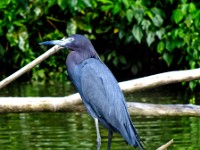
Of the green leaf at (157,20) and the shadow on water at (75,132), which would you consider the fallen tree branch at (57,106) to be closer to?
the shadow on water at (75,132)

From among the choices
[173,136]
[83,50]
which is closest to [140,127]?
[173,136]

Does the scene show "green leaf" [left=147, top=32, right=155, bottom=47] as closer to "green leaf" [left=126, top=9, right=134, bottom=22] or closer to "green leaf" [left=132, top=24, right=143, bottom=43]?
"green leaf" [left=132, top=24, right=143, bottom=43]

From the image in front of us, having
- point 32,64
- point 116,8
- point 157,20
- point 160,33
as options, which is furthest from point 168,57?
point 32,64

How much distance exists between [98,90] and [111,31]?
752 centimetres

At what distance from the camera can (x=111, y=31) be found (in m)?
13.1

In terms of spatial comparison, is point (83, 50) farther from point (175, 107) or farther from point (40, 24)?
point (40, 24)

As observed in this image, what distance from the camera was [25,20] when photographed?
12.9m

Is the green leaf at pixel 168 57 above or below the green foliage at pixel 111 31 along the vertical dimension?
below

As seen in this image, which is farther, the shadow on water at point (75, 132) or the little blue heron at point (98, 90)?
the shadow on water at point (75, 132)

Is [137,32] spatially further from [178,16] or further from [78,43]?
[78,43]

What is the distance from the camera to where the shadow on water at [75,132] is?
6.99 meters

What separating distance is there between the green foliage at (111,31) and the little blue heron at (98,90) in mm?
4833

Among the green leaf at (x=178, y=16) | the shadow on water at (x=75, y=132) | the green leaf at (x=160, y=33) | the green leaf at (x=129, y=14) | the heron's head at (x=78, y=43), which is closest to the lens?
the heron's head at (x=78, y=43)

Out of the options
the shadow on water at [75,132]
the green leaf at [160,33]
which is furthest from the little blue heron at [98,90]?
the green leaf at [160,33]
